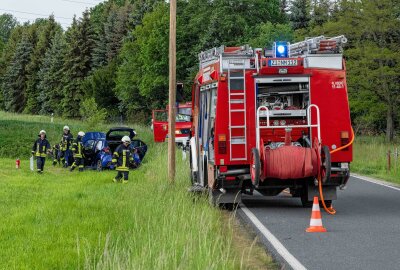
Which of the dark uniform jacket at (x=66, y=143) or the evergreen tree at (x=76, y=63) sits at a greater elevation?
the evergreen tree at (x=76, y=63)

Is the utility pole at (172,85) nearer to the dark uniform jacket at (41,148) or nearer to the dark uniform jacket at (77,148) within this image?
the dark uniform jacket at (41,148)

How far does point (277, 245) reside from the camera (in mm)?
10367

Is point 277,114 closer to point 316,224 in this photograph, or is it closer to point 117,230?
point 316,224

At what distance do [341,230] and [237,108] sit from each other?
356cm

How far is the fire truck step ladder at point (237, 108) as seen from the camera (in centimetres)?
1442

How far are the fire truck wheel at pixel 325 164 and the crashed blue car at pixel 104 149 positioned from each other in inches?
558

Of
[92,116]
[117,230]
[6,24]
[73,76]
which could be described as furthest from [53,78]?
[117,230]

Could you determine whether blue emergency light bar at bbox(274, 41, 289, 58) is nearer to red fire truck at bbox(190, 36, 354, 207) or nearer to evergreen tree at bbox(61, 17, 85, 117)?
red fire truck at bbox(190, 36, 354, 207)

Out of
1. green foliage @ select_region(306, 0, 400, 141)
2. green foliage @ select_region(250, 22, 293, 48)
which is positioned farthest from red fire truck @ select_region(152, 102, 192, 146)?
green foliage @ select_region(250, 22, 293, 48)

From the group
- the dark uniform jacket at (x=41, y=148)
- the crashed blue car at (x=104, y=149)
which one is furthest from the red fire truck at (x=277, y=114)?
the crashed blue car at (x=104, y=149)

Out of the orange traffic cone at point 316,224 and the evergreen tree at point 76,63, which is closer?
the orange traffic cone at point 316,224

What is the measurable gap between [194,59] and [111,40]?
109ft

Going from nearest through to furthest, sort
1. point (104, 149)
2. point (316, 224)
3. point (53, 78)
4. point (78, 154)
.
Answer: point (316, 224), point (78, 154), point (104, 149), point (53, 78)

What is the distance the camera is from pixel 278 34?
51.1 m
